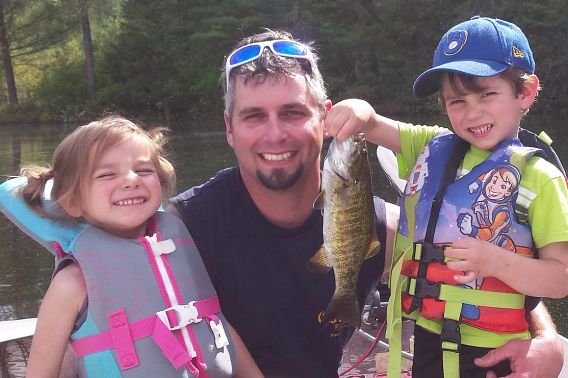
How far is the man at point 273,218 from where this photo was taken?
2.68 meters

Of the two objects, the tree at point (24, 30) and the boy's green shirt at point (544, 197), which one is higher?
the tree at point (24, 30)

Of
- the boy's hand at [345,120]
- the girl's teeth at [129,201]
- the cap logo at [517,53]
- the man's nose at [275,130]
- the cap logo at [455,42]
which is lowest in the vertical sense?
the girl's teeth at [129,201]

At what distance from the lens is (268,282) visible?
2.73 meters

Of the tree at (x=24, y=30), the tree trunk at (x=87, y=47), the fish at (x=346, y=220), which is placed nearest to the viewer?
the fish at (x=346, y=220)

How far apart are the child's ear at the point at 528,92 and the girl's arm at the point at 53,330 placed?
1744 mm

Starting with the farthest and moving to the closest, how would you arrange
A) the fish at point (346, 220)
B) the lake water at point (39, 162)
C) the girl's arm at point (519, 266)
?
1. the lake water at point (39, 162)
2. the fish at point (346, 220)
3. the girl's arm at point (519, 266)

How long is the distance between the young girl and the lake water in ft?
5.33

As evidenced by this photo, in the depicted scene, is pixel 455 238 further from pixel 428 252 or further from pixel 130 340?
pixel 130 340

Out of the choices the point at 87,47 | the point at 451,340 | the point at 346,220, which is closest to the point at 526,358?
the point at 451,340

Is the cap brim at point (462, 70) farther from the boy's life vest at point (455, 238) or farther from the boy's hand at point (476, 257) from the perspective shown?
the boy's hand at point (476, 257)

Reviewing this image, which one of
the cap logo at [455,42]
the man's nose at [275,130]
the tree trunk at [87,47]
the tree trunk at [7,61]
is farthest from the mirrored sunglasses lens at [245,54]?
the tree trunk at [7,61]

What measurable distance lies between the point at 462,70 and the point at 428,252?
661 millimetres

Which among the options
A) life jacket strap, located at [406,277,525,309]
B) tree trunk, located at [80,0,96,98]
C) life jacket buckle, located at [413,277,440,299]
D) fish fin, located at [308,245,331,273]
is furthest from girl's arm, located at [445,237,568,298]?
tree trunk, located at [80,0,96,98]

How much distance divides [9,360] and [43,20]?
3500 cm
